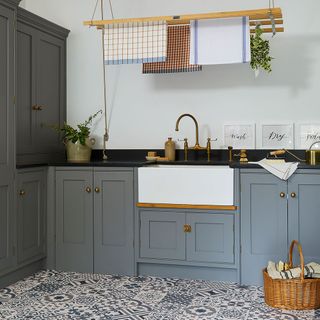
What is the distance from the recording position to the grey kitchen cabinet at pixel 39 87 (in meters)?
4.04

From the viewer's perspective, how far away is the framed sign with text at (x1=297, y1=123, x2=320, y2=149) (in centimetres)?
427

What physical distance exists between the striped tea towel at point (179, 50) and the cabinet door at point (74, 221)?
1.13 metres

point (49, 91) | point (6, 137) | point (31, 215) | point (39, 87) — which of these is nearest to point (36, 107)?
point (39, 87)

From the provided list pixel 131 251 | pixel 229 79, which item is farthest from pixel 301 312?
pixel 229 79

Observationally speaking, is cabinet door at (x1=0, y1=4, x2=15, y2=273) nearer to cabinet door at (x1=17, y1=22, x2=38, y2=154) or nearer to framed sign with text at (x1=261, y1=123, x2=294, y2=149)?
cabinet door at (x1=17, y1=22, x2=38, y2=154)

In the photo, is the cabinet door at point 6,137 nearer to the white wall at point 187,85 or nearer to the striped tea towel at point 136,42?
the striped tea towel at point 136,42

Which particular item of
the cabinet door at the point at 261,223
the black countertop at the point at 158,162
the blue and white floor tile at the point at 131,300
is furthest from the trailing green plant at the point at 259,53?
the blue and white floor tile at the point at 131,300

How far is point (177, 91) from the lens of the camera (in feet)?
15.0

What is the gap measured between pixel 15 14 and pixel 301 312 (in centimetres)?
286

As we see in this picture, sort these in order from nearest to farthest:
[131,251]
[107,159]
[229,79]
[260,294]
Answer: [260,294]
[131,251]
[229,79]
[107,159]

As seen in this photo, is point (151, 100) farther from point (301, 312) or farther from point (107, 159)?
point (301, 312)

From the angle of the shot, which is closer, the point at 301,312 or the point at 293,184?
the point at 301,312

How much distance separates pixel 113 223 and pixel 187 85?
1380 millimetres

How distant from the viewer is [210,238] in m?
3.87
